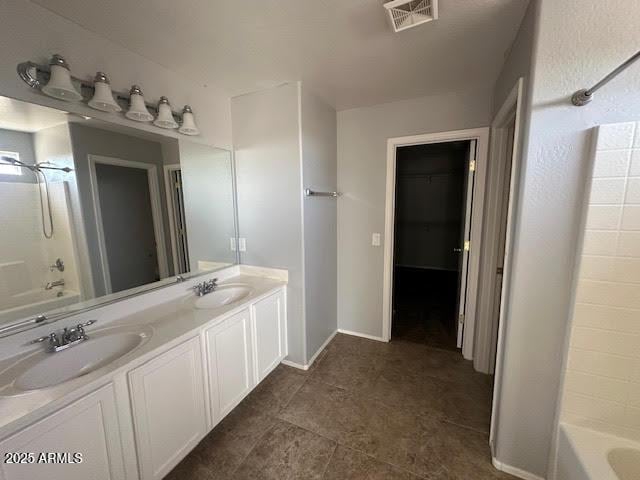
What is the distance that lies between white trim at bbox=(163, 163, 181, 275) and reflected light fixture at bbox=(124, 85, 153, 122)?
1.17ft

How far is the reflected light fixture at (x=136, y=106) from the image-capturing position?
1.55 meters

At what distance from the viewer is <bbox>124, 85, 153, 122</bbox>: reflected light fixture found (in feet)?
5.10

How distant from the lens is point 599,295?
3.85 feet

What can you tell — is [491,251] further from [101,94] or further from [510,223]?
[101,94]

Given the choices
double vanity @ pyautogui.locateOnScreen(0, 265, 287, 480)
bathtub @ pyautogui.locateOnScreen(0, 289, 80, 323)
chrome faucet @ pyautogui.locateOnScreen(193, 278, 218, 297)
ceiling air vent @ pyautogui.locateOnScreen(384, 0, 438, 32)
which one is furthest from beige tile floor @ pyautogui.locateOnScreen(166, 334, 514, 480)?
ceiling air vent @ pyautogui.locateOnScreen(384, 0, 438, 32)

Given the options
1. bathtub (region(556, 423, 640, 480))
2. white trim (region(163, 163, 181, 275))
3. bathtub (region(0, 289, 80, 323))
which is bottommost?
bathtub (region(556, 423, 640, 480))

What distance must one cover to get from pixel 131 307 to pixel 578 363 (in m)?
2.49

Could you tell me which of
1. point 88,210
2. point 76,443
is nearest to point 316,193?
point 88,210

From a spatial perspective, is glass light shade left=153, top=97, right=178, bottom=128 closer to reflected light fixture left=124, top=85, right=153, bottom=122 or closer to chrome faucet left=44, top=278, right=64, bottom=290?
reflected light fixture left=124, top=85, right=153, bottom=122

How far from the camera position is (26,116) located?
1212 millimetres

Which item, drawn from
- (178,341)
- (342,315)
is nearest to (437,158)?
(342,315)

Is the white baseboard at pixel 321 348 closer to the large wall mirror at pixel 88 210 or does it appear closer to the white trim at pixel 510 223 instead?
the large wall mirror at pixel 88 210

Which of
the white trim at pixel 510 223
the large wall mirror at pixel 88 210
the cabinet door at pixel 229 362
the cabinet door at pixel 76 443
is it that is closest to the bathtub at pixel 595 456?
the white trim at pixel 510 223

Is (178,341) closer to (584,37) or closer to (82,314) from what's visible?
(82,314)
